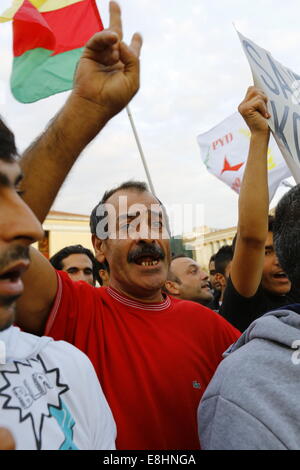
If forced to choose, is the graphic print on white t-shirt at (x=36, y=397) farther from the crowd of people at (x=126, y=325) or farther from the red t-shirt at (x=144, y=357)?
the red t-shirt at (x=144, y=357)

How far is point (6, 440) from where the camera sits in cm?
71

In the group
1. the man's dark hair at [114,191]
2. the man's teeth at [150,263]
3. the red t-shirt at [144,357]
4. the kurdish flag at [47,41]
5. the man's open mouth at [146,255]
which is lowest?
the red t-shirt at [144,357]

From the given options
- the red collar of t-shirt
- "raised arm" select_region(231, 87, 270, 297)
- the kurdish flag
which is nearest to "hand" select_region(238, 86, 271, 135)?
"raised arm" select_region(231, 87, 270, 297)

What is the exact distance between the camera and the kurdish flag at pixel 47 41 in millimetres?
3180

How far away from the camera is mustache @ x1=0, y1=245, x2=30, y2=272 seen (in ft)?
2.78

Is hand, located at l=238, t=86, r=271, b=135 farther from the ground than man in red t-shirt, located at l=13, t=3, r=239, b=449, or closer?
farther from the ground

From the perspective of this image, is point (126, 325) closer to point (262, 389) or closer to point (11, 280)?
point (262, 389)

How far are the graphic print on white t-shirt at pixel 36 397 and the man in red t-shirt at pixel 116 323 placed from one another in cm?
51

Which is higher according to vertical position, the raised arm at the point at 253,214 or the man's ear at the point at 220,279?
the raised arm at the point at 253,214

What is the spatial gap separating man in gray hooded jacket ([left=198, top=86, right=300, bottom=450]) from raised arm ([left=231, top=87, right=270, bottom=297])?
0.40 metres

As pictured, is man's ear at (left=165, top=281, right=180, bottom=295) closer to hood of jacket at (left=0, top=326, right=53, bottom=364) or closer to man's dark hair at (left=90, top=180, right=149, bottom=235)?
man's dark hair at (left=90, top=180, right=149, bottom=235)

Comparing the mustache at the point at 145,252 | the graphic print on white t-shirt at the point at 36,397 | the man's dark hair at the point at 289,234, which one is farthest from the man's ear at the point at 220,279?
the graphic print on white t-shirt at the point at 36,397

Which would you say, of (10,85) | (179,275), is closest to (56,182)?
(10,85)

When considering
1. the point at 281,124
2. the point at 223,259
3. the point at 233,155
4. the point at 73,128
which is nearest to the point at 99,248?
the point at 73,128
